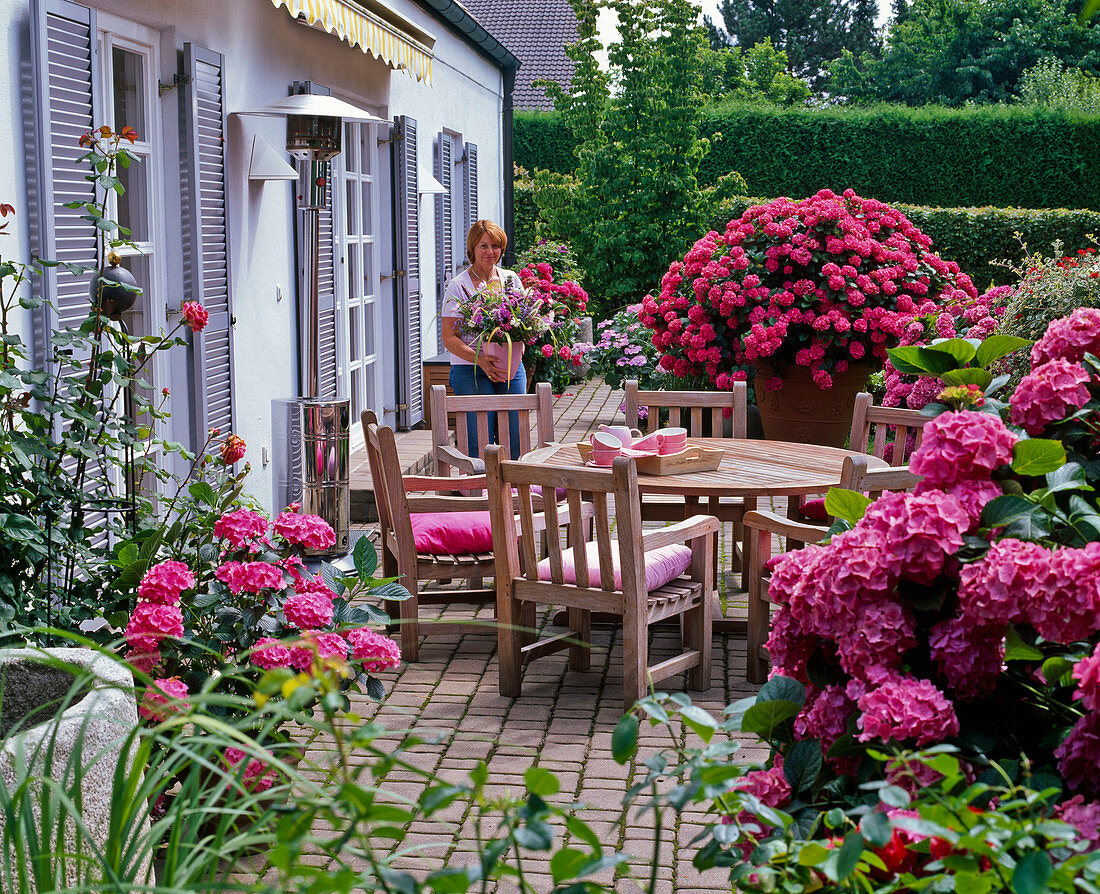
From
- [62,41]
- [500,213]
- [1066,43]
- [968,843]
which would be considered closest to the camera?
[968,843]

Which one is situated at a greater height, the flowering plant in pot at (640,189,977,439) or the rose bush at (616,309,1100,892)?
the flowering plant in pot at (640,189,977,439)

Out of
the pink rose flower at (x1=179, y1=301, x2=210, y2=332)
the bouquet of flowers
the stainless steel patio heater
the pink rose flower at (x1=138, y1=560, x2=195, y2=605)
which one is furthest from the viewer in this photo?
the bouquet of flowers

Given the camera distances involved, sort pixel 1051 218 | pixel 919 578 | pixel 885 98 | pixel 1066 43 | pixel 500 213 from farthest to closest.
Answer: pixel 885 98 < pixel 1066 43 < pixel 1051 218 < pixel 500 213 < pixel 919 578

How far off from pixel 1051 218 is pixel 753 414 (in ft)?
31.7

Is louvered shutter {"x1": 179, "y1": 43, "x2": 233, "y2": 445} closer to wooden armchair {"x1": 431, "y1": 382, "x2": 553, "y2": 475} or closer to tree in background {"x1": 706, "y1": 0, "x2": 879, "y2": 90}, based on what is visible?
wooden armchair {"x1": 431, "y1": 382, "x2": 553, "y2": 475}

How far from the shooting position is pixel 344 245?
27.1 ft

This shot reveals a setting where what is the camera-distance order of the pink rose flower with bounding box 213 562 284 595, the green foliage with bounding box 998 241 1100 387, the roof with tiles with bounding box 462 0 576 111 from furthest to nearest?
the roof with tiles with bounding box 462 0 576 111
the green foliage with bounding box 998 241 1100 387
the pink rose flower with bounding box 213 562 284 595

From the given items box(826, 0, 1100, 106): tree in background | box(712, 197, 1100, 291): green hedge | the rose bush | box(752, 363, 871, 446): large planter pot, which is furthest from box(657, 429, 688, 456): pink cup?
box(826, 0, 1100, 106): tree in background

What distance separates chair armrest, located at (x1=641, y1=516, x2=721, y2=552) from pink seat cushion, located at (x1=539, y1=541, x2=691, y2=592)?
0.24ft

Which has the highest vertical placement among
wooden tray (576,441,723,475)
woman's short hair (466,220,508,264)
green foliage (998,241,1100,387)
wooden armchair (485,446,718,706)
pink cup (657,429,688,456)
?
woman's short hair (466,220,508,264)

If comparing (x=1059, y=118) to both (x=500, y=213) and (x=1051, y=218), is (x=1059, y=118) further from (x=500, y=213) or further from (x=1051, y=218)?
(x=500, y=213)

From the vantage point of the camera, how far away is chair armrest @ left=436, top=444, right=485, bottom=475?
17.2ft

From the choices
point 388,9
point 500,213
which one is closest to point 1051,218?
point 500,213

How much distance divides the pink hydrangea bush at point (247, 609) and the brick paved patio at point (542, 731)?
38cm
